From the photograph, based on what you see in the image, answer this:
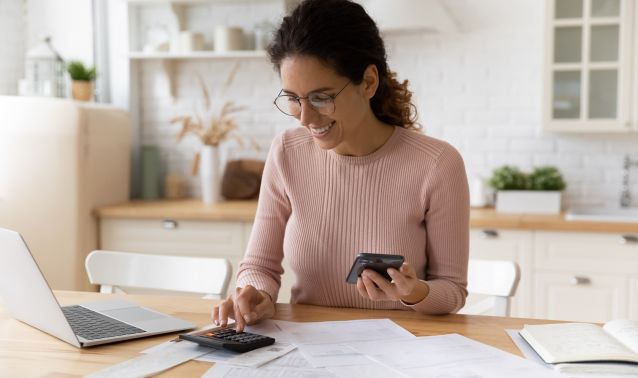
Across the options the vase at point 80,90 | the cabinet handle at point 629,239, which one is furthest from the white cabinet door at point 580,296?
the vase at point 80,90

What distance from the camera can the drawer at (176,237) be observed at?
358 centimetres

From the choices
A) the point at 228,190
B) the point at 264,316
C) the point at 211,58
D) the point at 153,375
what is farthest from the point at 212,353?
the point at 211,58

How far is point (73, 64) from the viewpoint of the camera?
3906mm

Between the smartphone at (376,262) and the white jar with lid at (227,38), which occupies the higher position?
the white jar with lid at (227,38)

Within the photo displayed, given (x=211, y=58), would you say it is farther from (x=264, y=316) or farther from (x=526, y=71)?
(x=264, y=316)

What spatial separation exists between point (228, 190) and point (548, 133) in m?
1.71

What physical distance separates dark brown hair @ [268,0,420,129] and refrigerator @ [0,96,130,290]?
2.00 m

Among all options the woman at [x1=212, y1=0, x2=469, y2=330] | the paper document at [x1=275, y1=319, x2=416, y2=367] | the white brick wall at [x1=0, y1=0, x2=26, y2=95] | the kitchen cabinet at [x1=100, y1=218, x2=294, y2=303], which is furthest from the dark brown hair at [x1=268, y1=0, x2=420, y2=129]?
the white brick wall at [x1=0, y1=0, x2=26, y2=95]

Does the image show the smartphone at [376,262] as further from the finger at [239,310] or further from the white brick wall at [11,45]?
the white brick wall at [11,45]

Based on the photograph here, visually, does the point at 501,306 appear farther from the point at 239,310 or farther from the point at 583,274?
the point at 583,274

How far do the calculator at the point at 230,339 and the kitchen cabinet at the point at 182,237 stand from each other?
6.46ft

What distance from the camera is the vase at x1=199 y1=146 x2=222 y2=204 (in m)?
3.99

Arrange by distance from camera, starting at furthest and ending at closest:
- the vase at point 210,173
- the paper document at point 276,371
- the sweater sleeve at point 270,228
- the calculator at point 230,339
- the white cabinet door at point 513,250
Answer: the vase at point 210,173
the white cabinet door at point 513,250
the sweater sleeve at point 270,228
the calculator at point 230,339
the paper document at point 276,371

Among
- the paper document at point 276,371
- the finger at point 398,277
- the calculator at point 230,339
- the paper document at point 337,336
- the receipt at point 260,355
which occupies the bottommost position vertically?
the paper document at point 276,371
